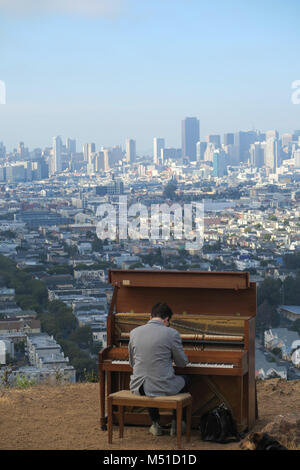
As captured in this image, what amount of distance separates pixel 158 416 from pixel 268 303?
23869mm

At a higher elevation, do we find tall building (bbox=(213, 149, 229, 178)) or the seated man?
tall building (bbox=(213, 149, 229, 178))

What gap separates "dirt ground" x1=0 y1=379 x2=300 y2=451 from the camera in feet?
12.9

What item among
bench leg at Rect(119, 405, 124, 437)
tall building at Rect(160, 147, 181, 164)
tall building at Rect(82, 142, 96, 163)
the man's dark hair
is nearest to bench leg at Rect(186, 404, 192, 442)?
bench leg at Rect(119, 405, 124, 437)

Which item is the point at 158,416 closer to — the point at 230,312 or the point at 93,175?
the point at 230,312

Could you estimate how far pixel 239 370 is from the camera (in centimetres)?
393

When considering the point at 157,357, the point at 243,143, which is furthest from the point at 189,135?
the point at 157,357

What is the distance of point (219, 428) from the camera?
156 inches

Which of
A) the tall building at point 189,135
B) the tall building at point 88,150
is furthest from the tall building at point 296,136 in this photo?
the tall building at point 88,150

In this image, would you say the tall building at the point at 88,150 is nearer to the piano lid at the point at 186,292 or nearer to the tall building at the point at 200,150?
the tall building at the point at 200,150

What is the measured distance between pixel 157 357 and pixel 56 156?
60.8 meters

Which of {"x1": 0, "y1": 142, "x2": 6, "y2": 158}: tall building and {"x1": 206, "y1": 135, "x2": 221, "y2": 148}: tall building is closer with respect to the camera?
{"x1": 0, "y1": 142, "x2": 6, "y2": 158}: tall building

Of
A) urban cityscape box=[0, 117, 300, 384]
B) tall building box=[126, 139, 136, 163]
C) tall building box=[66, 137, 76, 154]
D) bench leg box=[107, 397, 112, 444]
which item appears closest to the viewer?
bench leg box=[107, 397, 112, 444]

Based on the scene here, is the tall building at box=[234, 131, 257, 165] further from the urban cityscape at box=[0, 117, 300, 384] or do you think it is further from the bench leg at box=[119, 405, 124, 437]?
the bench leg at box=[119, 405, 124, 437]
